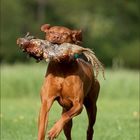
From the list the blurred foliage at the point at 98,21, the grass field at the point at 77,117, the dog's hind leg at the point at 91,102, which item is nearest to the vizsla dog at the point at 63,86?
the dog's hind leg at the point at 91,102

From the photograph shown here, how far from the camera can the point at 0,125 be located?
43.7 feet

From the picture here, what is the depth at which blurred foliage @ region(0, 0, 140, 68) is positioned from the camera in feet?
221

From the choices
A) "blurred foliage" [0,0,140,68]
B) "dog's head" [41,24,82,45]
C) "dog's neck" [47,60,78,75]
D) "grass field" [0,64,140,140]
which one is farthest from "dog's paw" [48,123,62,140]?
"blurred foliage" [0,0,140,68]

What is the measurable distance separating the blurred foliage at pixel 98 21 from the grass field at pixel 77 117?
42254 millimetres

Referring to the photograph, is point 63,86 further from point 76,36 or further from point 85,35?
point 85,35

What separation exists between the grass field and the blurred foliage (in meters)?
42.3

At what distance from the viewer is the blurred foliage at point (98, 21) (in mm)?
67375

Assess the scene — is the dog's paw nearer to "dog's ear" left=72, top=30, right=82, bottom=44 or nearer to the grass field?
"dog's ear" left=72, top=30, right=82, bottom=44

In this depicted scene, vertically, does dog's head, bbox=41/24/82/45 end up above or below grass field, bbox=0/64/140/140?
above

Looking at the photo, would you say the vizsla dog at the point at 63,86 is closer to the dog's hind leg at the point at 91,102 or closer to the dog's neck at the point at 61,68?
the dog's neck at the point at 61,68

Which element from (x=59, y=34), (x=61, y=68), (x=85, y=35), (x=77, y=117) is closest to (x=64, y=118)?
(x=61, y=68)

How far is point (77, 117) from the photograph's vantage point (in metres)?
15.1

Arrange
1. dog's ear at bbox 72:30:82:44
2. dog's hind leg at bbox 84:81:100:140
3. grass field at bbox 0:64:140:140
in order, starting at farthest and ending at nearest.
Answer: grass field at bbox 0:64:140:140 → dog's hind leg at bbox 84:81:100:140 → dog's ear at bbox 72:30:82:44

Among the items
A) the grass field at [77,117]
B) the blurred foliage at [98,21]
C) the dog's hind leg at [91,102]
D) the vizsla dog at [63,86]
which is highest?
the vizsla dog at [63,86]
